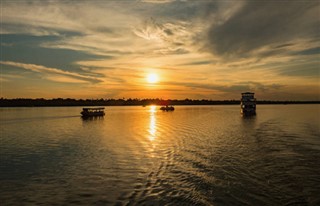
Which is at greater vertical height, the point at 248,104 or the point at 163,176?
the point at 248,104

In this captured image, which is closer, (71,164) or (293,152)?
(71,164)

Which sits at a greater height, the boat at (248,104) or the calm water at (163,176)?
the boat at (248,104)

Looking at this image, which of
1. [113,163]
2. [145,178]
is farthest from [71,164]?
[145,178]

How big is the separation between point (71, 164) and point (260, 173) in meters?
16.7

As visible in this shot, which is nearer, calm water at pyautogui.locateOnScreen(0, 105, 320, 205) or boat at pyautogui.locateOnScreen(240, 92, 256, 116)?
calm water at pyautogui.locateOnScreen(0, 105, 320, 205)

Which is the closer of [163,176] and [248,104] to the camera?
[163,176]

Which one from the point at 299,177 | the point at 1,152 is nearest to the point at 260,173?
the point at 299,177

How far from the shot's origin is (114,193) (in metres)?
15.2

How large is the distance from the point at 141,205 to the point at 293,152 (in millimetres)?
21124

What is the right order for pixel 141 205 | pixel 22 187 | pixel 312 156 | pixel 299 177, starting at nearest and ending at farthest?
1. pixel 141 205
2. pixel 22 187
3. pixel 299 177
4. pixel 312 156

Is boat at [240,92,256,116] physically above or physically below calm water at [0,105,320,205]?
above

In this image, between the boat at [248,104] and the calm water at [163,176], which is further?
the boat at [248,104]

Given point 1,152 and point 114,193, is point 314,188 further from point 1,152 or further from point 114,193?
point 1,152

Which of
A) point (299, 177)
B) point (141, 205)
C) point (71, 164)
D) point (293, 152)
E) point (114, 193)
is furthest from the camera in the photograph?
point (293, 152)
